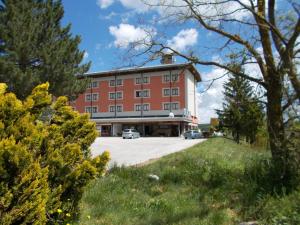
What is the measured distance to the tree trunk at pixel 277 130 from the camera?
321 inches

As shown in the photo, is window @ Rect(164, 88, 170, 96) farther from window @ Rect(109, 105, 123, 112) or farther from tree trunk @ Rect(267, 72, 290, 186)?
tree trunk @ Rect(267, 72, 290, 186)

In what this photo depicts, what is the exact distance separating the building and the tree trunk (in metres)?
67.6

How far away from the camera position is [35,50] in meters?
30.1

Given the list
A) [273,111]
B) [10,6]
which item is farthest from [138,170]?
[10,6]

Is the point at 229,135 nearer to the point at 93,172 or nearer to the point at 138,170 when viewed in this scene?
the point at 138,170

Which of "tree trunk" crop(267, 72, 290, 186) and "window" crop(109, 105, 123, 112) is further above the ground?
"window" crop(109, 105, 123, 112)

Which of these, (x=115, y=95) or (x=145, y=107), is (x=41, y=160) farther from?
(x=115, y=95)

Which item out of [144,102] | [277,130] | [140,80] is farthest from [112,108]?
[277,130]

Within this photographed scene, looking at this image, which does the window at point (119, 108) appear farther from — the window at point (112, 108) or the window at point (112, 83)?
the window at point (112, 83)

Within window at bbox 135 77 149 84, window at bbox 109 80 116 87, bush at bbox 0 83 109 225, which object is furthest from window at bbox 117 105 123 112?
bush at bbox 0 83 109 225

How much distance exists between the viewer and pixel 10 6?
98.6 ft

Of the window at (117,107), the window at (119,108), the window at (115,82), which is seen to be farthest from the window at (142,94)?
the window at (115,82)

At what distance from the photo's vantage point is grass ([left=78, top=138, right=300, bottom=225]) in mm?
7164

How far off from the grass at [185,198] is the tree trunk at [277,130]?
0.37 meters
